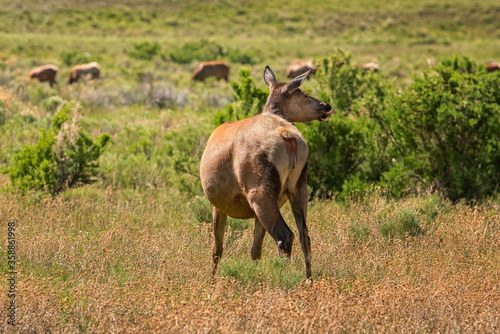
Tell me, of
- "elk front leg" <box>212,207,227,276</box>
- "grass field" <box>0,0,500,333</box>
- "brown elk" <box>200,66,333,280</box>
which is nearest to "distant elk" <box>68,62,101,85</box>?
"grass field" <box>0,0,500,333</box>

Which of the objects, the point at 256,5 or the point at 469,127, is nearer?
the point at 469,127

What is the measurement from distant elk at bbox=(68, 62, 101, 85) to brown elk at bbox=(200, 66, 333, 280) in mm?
20094

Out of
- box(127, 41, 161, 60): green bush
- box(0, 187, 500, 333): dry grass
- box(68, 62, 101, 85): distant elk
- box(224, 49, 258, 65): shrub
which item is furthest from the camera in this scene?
box(127, 41, 161, 60): green bush

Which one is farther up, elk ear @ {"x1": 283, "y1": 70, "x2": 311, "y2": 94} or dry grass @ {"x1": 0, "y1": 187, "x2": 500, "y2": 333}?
elk ear @ {"x1": 283, "y1": 70, "x2": 311, "y2": 94}

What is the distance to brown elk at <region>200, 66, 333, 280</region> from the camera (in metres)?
4.18

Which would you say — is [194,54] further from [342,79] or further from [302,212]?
[302,212]

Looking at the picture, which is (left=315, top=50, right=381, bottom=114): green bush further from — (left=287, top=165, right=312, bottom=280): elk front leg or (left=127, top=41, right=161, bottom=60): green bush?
(left=127, top=41, right=161, bottom=60): green bush

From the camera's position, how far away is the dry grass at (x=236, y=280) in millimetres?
3725

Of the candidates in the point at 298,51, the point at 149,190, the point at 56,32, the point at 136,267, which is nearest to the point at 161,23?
the point at 56,32

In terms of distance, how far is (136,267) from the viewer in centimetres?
491

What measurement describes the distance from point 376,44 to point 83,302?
58275mm

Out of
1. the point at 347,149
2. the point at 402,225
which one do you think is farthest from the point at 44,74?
the point at 402,225

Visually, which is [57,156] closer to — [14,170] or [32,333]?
[14,170]

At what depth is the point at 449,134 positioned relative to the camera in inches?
320
